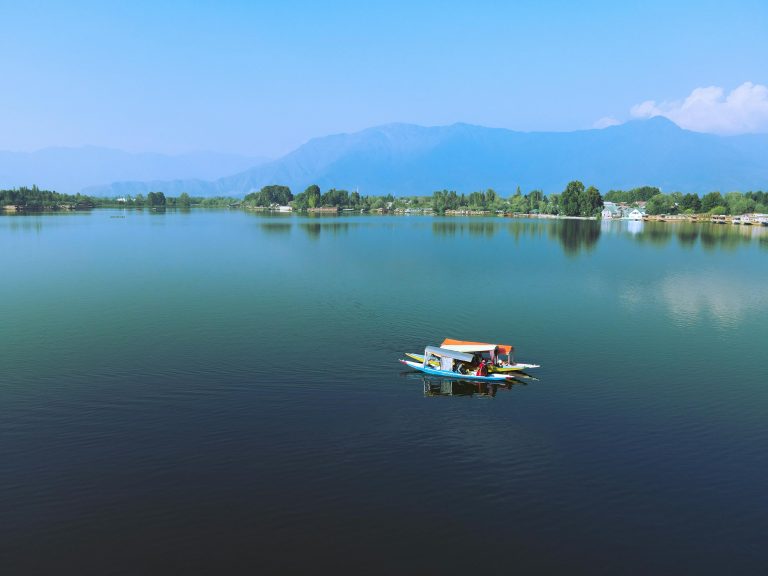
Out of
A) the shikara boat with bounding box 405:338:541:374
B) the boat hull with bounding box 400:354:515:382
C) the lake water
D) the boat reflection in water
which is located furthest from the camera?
the shikara boat with bounding box 405:338:541:374

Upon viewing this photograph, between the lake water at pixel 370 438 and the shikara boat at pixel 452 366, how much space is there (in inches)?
47.8

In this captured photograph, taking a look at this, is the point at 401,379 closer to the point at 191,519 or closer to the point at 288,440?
the point at 288,440

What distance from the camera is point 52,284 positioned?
6650 cm

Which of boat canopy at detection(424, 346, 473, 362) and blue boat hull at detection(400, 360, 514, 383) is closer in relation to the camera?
blue boat hull at detection(400, 360, 514, 383)

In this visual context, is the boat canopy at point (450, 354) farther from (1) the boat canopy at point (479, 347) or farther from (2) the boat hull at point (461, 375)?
(2) the boat hull at point (461, 375)

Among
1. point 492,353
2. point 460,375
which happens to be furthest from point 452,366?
point 492,353

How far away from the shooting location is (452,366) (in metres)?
35.3

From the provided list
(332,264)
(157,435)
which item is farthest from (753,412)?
(332,264)

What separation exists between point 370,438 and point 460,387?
954cm

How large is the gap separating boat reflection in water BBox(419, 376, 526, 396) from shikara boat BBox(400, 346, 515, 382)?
1.08 feet

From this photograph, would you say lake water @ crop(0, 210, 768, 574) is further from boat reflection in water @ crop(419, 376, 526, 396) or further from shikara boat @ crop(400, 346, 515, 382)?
shikara boat @ crop(400, 346, 515, 382)

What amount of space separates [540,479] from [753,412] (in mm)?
16343

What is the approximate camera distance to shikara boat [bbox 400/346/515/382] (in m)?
34.9

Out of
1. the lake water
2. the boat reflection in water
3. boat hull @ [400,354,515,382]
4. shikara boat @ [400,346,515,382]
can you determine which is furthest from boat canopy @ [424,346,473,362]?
the lake water
